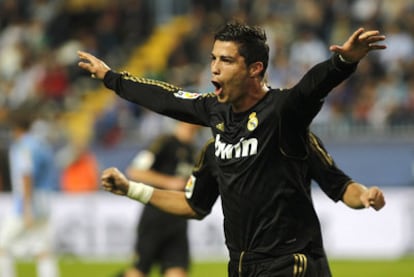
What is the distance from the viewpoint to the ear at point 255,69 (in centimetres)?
661

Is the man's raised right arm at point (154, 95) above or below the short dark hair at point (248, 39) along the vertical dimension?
below

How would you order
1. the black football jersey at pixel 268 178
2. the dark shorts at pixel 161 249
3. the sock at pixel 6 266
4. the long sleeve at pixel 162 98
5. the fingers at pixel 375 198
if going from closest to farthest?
the fingers at pixel 375 198, the black football jersey at pixel 268 178, the long sleeve at pixel 162 98, the dark shorts at pixel 161 249, the sock at pixel 6 266

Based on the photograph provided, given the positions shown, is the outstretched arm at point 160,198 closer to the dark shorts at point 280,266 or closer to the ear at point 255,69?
the dark shorts at point 280,266

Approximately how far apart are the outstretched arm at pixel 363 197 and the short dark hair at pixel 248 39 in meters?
0.97

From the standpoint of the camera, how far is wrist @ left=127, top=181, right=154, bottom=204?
291 inches

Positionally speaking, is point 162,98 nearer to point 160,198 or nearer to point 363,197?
point 160,198

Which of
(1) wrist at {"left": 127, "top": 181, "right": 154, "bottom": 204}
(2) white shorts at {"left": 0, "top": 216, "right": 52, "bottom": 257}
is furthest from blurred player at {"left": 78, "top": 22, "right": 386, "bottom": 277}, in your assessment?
(2) white shorts at {"left": 0, "top": 216, "right": 52, "bottom": 257}

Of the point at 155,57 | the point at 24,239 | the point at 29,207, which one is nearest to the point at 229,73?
the point at 29,207

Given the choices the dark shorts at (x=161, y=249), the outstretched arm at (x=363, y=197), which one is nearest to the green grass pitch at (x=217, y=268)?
the dark shorts at (x=161, y=249)

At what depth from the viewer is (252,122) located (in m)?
6.63

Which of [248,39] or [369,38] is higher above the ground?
[248,39]

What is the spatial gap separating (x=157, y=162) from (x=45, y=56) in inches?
497

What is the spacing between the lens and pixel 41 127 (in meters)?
20.8

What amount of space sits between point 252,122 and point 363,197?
792 millimetres
